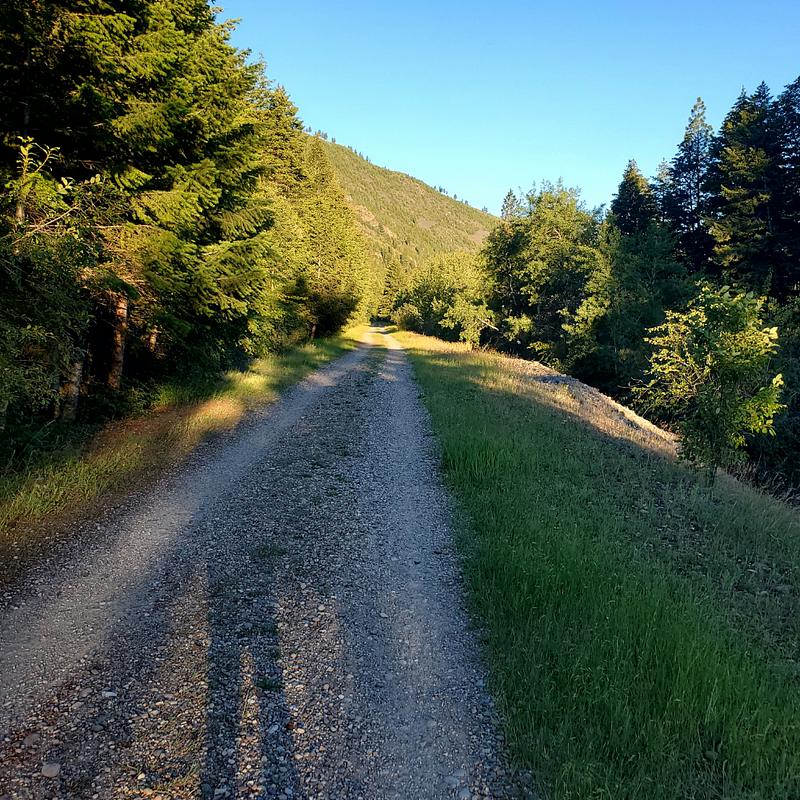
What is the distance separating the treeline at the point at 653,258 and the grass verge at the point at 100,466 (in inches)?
546

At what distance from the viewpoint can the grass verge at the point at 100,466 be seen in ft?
17.1

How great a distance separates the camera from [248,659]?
12.0ft

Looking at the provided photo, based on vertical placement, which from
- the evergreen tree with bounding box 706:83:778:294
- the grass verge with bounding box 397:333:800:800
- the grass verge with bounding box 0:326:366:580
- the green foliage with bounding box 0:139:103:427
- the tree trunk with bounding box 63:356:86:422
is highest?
the evergreen tree with bounding box 706:83:778:294

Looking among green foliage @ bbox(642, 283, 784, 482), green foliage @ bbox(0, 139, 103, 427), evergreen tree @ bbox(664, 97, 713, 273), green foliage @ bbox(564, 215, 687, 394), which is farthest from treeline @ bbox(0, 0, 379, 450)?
evergreen tree @ bbox(664, 97, 713, 273)

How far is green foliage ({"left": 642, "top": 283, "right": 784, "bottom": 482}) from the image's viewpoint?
7637 millimetres

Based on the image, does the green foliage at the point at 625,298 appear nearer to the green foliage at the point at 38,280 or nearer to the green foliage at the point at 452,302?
the green foliage at the point at 452,302

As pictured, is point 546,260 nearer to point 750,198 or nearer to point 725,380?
point 750,198

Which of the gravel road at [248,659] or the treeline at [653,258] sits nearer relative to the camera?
the gravel road at [248,659]

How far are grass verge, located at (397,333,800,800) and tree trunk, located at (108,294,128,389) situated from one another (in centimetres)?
681

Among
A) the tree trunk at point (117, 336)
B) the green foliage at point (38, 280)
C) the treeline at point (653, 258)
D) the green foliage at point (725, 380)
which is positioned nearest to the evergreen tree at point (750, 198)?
the treeline at point (653, 258)

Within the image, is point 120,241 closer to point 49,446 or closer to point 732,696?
point 49,446

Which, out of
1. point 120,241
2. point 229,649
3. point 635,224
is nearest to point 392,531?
point 229,649

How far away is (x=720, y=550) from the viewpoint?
6.03 meters

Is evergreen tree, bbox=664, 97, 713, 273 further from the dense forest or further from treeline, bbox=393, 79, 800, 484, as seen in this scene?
the dense forest
